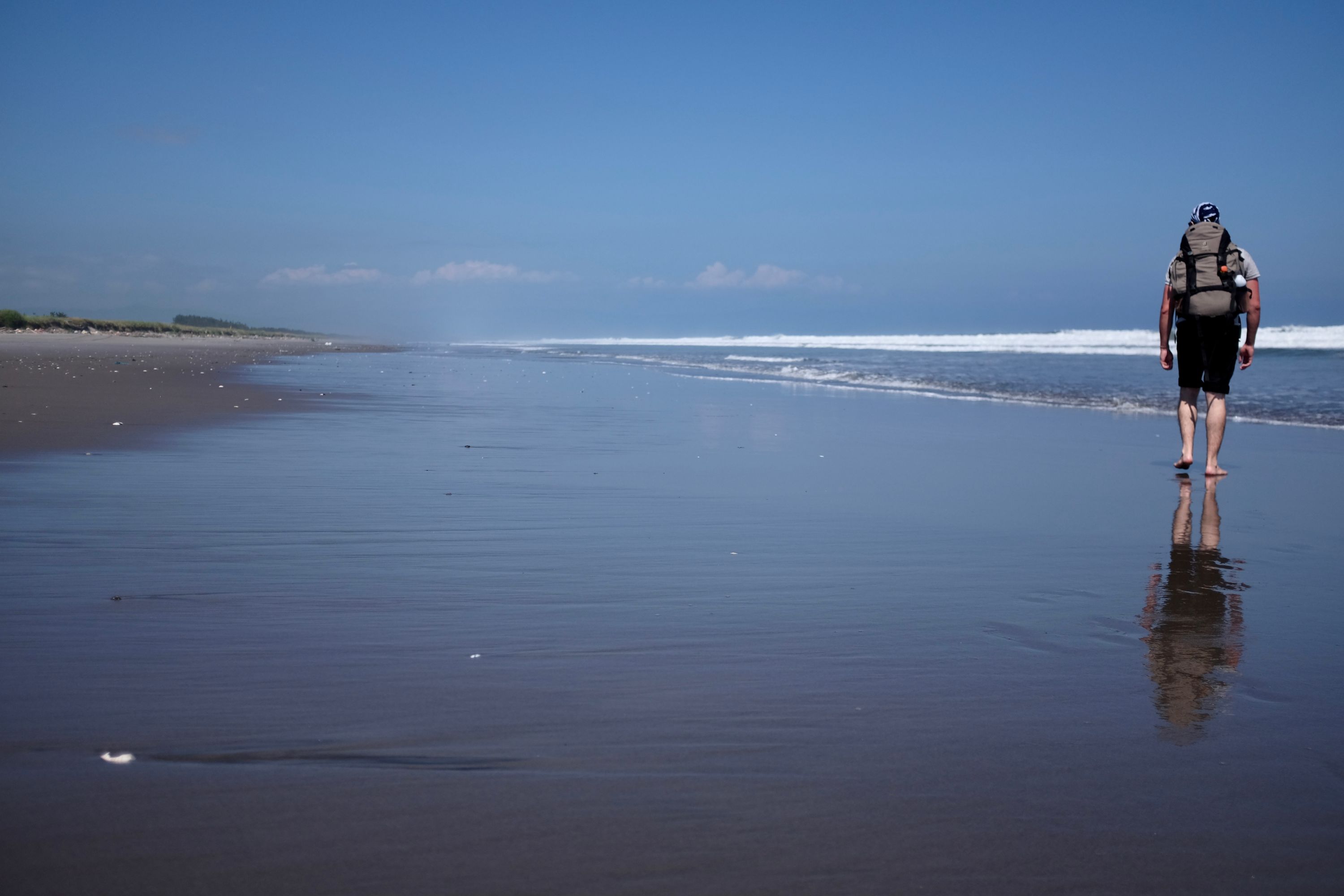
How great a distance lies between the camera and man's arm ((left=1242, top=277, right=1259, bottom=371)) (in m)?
6.39

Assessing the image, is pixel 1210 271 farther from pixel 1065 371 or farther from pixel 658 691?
pixel 1065 371

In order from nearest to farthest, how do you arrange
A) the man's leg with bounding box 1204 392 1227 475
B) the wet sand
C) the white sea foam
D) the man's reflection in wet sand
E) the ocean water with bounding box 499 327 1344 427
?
the man's reflection in wet sand, the man's leg with bounding box 1204 392 1227 475, the wet sand, the ocean water with bounding box 499 327 1344 427, the white sea foam

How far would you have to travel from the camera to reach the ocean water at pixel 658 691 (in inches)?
58.6

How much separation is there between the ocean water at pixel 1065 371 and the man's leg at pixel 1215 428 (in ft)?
13.4

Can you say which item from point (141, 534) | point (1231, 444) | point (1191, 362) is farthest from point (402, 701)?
point (1231, 444)

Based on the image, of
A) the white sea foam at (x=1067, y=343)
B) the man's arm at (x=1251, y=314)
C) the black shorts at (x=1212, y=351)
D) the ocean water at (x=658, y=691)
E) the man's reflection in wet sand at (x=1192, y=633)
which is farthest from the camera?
the white sea foam at (x=1067, y=343)

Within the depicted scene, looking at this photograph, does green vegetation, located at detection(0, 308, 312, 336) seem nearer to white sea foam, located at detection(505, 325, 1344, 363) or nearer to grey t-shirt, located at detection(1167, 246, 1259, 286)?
white sea foam, located at detection(505, 325, 1344, 363)

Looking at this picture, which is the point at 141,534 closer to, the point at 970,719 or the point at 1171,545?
the point at 970,719

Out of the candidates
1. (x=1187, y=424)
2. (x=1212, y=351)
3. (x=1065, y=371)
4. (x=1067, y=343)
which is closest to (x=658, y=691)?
(x=1187, y=424)

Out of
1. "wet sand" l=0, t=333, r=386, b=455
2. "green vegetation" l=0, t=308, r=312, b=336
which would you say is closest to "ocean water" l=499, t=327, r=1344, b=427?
"wet sand" l=0, t=333, r=386, b=455

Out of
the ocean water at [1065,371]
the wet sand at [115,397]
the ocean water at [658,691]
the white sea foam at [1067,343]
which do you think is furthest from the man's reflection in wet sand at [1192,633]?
the white sea foam at [1067,343]

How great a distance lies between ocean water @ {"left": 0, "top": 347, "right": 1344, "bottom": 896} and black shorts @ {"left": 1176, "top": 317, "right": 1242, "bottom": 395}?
182 centimetres

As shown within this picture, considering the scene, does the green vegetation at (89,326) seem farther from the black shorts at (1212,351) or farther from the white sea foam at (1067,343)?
the black shorts at (1212,351)

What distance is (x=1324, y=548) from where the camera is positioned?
3.90 meters
